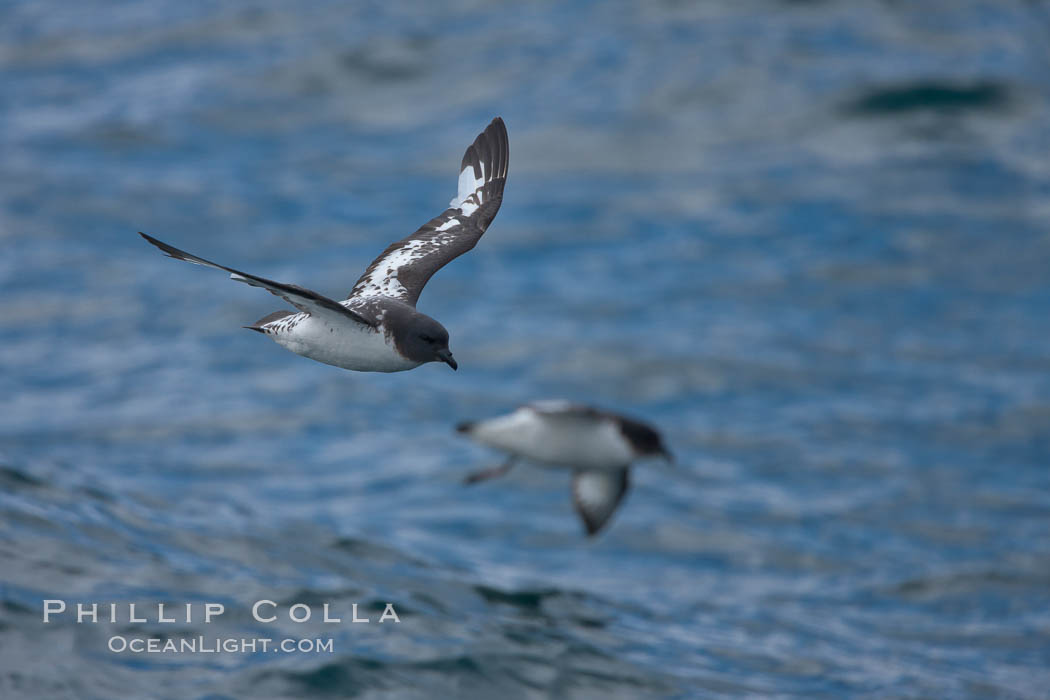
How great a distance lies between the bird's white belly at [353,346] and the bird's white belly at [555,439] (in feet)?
6.04

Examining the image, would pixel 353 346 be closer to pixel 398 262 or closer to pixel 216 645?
pixel 398 262

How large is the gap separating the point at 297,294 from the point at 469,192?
3350 mm

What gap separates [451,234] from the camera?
32.9 feet

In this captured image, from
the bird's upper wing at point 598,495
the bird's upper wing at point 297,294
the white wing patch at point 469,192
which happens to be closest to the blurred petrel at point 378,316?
the bird's upper wing at point 297,294

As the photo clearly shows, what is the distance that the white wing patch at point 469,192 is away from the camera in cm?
1044

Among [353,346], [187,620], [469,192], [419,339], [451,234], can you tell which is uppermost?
[469,192]

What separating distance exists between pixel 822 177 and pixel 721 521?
12.8 metres

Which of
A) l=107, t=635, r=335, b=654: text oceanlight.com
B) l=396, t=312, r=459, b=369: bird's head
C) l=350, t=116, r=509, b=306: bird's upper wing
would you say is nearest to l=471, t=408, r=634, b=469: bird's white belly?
l=350, t=116, r=509, b=306: bird's upper wing

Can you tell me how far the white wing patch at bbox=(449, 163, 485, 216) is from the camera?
10.4 metres

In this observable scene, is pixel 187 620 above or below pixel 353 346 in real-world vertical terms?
below

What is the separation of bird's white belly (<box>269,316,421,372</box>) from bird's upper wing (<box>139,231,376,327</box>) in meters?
0.07

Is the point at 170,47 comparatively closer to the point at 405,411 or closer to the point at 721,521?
the point at 405,411

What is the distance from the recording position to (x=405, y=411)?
24.2 meters

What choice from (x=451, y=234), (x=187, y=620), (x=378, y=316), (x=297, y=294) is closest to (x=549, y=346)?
(x=187, y=620)
